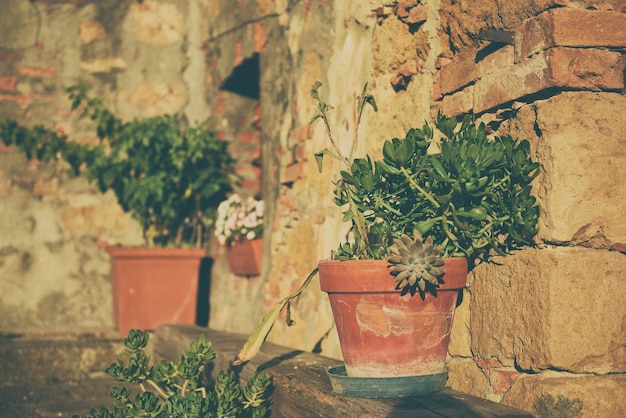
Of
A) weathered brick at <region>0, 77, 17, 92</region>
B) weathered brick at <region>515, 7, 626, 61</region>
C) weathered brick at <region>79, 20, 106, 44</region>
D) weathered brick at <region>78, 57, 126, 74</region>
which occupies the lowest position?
weathered brick at <region>515, 7, 626, 61</region>

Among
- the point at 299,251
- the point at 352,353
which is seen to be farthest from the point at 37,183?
the point at 352,353

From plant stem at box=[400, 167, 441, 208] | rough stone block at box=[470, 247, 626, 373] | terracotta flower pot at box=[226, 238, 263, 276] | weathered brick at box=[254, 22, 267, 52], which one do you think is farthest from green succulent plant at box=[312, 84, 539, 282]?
weathered brick at box=[254, 22, 267, 52]

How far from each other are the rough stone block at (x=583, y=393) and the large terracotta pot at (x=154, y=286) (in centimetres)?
329

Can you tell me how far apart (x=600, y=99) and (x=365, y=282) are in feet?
2.39

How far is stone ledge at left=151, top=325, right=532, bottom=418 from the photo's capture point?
1.88m

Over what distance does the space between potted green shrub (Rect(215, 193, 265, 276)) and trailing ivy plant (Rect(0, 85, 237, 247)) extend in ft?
1.02

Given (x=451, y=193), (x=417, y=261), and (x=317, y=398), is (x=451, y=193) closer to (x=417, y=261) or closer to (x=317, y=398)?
(x=417, y=261)

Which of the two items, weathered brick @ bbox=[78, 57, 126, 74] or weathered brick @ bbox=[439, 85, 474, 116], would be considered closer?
weathered brick @ bbox=[439, 85, 474, 116]

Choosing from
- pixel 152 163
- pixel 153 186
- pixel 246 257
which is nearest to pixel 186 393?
pixel 246 257

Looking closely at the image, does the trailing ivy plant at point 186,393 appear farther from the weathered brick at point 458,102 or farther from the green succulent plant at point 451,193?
the weathered brick at point 458,102

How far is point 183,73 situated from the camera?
5559 millimetres

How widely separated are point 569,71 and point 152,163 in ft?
11.5

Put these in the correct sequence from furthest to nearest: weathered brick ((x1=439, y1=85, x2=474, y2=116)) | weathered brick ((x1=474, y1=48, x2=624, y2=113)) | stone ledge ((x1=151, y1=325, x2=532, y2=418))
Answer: weathered brick ((x1=439, y1=85, x2=474, y2=116)) → weathered brick ((x1=474, y1=48, x2=624, y2=113)) → stone ledge ((x1=151, y1=325, x2=532, y2=418))

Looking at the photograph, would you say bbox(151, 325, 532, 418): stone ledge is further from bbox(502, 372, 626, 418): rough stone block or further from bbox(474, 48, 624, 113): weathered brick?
bbox(474, 48, 624, 113): weathered brick
